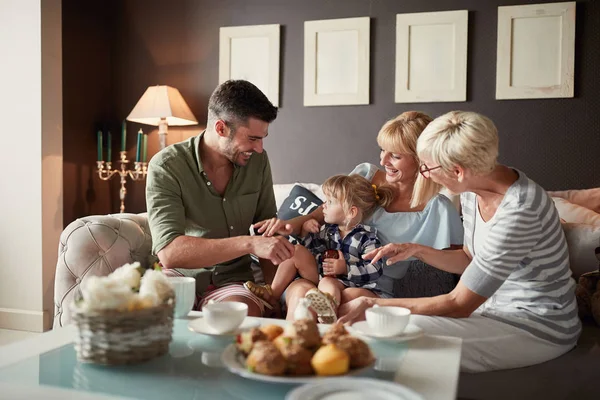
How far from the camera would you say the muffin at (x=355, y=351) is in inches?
41.0

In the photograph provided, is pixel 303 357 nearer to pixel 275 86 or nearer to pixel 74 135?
pixel 275 86

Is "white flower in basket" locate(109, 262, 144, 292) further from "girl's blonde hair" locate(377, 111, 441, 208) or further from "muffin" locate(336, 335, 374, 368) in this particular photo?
"girl's blonde hair" locate(377, 111, 441, 208)

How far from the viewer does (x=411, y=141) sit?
7.39 feet

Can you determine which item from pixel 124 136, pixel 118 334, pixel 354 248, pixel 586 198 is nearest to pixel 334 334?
pixel 118 334

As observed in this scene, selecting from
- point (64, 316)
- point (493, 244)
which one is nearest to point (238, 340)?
point (493, 244)

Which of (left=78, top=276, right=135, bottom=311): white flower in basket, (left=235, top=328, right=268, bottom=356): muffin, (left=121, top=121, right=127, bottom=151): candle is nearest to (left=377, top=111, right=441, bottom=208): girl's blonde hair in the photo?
(left=235, top=328, right=268, bottom=356): muffin

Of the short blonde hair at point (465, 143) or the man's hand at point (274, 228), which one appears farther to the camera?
the man's hand at point (274, 228)

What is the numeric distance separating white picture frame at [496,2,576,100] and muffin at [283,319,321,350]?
2608 mm

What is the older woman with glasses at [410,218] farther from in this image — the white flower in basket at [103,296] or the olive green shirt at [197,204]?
the white flower in basket at [103,296]

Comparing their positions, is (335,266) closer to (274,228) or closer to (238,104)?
(274,228)

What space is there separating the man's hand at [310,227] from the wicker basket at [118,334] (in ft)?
3.81

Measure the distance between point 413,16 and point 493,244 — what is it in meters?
2.24

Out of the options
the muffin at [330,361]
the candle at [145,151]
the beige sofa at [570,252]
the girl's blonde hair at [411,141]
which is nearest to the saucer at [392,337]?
the muffin at [330,361]

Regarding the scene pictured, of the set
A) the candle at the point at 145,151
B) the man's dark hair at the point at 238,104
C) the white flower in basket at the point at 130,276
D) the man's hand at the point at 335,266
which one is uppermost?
the man's dark hair at the point at 238,104
